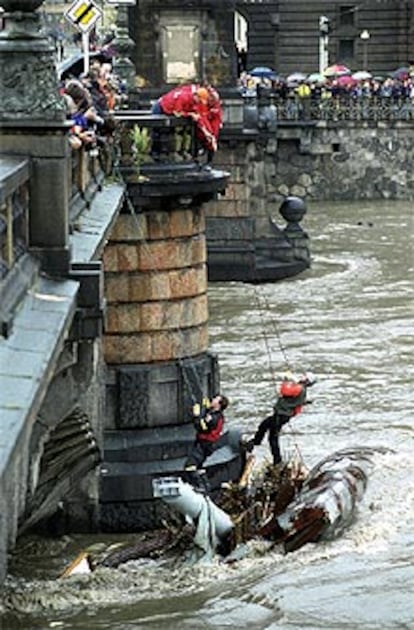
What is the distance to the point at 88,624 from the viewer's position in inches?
577

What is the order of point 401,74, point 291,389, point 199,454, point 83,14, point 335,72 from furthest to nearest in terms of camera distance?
point 401,74, point 335,72, point 83,14, point 291,389, point 199,454

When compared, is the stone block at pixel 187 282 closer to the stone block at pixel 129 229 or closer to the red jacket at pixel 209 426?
the stone block at pixel 129 229

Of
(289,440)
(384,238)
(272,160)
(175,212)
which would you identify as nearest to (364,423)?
(289,440)

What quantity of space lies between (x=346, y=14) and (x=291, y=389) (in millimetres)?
44836

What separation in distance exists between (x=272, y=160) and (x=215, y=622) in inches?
1439

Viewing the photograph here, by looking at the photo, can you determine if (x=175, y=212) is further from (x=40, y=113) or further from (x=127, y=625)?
(x=40, y=113)

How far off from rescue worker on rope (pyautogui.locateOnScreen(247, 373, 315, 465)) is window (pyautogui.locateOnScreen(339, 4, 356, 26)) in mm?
44202

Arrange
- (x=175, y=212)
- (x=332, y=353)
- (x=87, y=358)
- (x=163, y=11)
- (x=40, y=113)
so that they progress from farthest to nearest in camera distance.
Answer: (x=163, y=11) → (x=332, y=353) → (x=175, y=212) → (x=87, y=358) → (x=40, y=113)

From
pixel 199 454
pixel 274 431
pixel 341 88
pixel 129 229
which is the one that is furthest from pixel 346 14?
pixel 199 454

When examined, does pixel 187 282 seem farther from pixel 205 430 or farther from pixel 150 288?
pixel 205 430

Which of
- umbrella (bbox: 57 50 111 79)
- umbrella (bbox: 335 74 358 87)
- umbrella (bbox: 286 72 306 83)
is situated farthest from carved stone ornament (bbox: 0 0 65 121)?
umbrella (bbox: 286 72 306 83)

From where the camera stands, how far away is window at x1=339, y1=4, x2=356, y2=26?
61719 mm

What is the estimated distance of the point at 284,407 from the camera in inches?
738

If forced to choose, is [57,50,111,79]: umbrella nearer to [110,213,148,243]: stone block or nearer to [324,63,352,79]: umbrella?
[324,63,352,79]: umbrella
